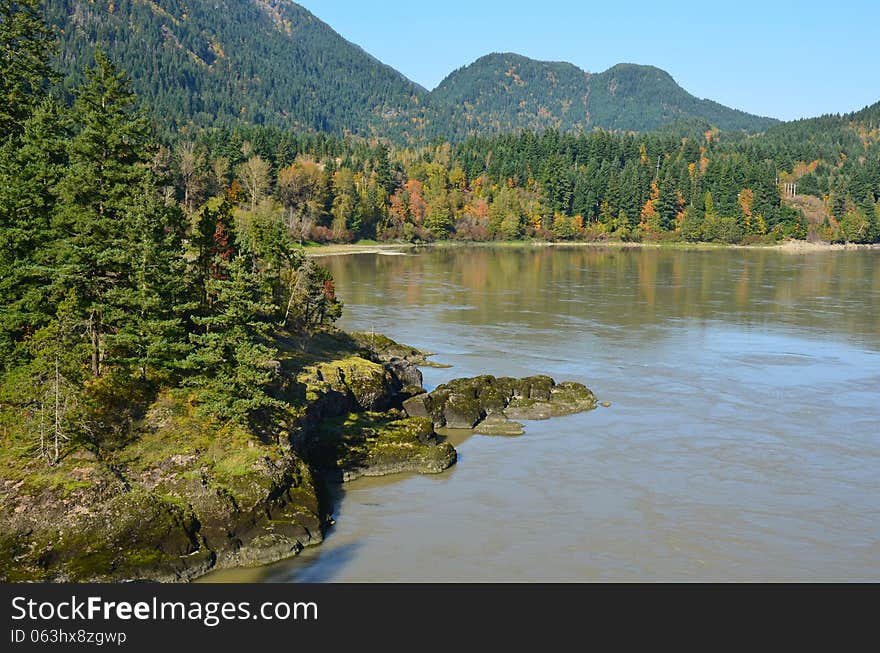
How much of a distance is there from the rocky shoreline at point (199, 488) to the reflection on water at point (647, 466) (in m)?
1.02

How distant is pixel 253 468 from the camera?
24.3 m

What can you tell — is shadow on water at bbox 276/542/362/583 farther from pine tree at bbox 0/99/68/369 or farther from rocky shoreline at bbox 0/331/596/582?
pine tree at bbox 0/99/68/369

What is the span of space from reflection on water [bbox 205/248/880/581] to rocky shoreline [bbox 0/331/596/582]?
1017 mm

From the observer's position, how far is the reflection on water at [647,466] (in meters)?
22.5

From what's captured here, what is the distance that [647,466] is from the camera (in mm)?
30188

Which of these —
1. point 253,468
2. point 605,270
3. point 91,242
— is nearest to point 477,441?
point 253,468

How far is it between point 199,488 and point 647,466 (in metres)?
16.6

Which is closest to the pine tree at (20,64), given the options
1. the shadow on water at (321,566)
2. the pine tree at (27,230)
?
the pine tree at (27,230)

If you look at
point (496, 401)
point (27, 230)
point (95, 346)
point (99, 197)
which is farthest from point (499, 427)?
point (27, 230)

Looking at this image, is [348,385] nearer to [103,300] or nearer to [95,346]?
[103,300]

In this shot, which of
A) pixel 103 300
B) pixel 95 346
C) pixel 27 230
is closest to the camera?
pixel 95 346

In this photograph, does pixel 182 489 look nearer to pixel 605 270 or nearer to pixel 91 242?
pixel 91 242

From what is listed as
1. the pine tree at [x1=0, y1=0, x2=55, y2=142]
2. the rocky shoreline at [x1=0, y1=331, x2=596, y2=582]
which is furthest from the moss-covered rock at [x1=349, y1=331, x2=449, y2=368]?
the pine tree at [x1=0, y1=0, x2=55, y2=142]

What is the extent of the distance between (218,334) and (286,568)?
8.94m
